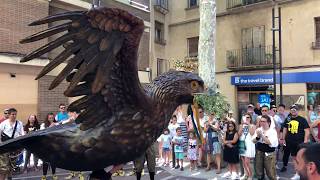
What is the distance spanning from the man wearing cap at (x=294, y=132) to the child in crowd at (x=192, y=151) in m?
2.20

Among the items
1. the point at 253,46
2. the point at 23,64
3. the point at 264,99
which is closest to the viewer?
the point at 23,64

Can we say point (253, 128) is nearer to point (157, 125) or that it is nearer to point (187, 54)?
point (157, 125)

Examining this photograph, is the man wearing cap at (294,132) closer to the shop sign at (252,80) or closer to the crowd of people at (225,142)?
the crowd of people at (225,142)

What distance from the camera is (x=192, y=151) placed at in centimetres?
946

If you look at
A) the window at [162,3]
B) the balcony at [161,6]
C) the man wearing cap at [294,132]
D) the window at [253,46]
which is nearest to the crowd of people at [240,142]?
the man wearing cap at [294,132]

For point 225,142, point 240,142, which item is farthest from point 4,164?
point 240,142

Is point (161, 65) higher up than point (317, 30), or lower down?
lower down

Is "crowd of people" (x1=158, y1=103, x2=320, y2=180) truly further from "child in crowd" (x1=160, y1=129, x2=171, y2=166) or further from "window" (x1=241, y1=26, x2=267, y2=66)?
"window" (x1=241, y1=26, x2=267, y2=66)

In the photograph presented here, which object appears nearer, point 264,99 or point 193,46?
point 264,99

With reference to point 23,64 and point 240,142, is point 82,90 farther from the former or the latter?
point 23,64

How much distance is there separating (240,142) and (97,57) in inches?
245

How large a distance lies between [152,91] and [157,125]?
30 centimetres

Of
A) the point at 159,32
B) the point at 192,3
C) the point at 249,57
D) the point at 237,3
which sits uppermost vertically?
the point at 192,3

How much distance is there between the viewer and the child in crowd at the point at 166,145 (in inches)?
394
